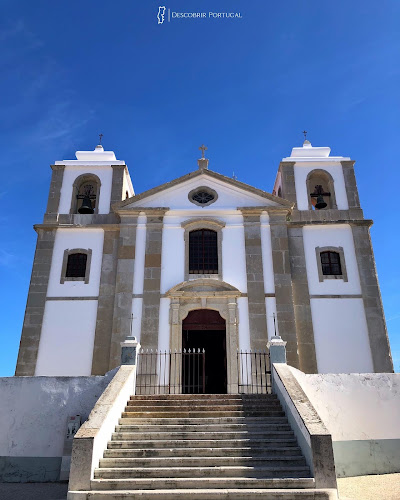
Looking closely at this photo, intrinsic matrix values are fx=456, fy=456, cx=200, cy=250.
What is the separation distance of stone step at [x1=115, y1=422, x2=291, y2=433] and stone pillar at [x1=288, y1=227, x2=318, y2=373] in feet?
15.6

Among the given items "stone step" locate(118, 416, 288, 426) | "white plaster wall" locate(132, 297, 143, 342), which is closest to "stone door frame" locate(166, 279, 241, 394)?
"white plaster wall" locate(132, 297, 143, 342)

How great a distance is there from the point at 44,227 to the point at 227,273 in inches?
240

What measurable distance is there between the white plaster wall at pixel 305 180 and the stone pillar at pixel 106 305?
6.30 meters

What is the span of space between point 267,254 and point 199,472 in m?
8.26

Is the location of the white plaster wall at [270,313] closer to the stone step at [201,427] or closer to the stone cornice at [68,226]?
the stone step at [201,427]

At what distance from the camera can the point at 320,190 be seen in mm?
15906

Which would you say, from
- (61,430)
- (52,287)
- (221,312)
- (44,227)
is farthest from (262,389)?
(44,227)

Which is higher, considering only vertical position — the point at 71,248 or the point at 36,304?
the point at 71,248

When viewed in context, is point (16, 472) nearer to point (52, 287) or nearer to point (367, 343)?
point (52, 287)

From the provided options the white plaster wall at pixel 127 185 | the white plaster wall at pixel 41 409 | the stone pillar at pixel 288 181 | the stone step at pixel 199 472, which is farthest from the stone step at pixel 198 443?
the white plaster wall at pixel 127 185

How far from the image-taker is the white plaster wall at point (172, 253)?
13.7m

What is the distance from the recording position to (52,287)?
13.9 meters

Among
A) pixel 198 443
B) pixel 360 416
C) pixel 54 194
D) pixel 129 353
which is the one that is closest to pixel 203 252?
pixel 129 353

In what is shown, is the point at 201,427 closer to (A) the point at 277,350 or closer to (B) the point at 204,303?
(A) the point at 277,350
